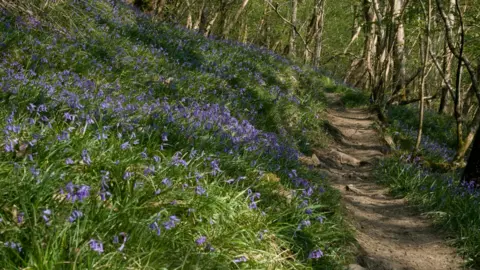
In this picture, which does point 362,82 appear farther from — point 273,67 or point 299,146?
point 299,146

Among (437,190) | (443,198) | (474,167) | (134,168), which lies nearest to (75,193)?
(134,168)

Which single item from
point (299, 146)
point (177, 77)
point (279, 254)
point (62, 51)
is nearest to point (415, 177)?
point (299, 146)

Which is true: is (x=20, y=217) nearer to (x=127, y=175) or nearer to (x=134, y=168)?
(x=127, y=175)

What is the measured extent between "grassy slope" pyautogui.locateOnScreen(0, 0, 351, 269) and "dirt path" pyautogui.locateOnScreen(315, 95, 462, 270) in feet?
1.87

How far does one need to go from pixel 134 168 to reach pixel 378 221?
155 inches

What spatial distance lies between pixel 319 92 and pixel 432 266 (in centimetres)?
944

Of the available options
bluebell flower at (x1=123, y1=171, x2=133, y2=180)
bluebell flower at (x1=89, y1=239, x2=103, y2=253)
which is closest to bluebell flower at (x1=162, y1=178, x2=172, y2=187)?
bluebell flower at (x1=123, y1=171, x2=133, y2=180)

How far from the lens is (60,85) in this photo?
5.05 meters

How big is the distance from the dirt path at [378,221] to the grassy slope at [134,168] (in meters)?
0.57

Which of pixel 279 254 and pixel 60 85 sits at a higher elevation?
pixel 60 85

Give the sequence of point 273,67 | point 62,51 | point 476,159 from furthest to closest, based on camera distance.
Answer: point 273,67 → point 476,159 → point 62,51

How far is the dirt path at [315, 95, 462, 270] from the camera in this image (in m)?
5.18

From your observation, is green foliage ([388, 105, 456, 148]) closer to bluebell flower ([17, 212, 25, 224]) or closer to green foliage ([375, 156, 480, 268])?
green foliage ([375, 156, 480, 268])

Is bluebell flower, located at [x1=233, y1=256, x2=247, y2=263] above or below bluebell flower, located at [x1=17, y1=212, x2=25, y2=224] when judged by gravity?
below
